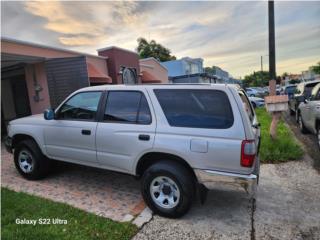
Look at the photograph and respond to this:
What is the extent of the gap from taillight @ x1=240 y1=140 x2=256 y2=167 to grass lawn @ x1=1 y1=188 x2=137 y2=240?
66.7 inches

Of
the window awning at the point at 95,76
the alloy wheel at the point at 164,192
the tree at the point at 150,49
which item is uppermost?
the tree at the point at 150,49

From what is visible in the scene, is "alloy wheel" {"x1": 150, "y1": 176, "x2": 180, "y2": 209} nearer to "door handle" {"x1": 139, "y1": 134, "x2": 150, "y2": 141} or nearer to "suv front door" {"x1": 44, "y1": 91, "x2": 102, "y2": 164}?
"door handle" {"x1": 139, "y1": 134, "x2": 150, "y2": 141}

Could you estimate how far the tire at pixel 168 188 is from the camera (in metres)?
3.77

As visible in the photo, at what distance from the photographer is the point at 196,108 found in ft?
12.4

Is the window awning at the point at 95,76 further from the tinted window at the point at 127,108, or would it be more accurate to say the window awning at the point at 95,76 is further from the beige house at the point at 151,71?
the tinted window at the point at 127,108

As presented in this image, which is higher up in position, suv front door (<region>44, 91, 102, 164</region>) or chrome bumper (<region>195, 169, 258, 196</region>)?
suv front door (<region>44, 91, 102, 164</region>)

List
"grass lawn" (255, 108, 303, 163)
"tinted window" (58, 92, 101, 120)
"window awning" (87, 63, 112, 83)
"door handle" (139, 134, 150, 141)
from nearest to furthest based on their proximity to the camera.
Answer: "door handle" (139, 134, 150, 141) → "tinted window" (58, 92, 101, 120) → "grass lawn" (255, 108, 303, 163) → "window awning" (87, 63, 112, 83)

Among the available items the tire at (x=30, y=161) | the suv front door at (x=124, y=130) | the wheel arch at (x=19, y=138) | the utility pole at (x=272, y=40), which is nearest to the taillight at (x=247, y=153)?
the suv front door at (x=124, y=130)

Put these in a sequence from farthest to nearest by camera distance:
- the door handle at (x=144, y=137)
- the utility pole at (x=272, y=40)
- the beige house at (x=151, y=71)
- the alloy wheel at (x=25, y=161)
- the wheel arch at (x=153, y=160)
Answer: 1. the beige house at (x=151, y=71)
2. the utility pole at (x=272, y=40)
3. the alloy wheel at (x=25, y=161)
4. the door handle at (x=144, y=137)
5. the wheel arch at (x=153, y=160)

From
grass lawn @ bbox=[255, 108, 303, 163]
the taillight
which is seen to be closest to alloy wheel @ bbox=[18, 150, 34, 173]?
the taillight

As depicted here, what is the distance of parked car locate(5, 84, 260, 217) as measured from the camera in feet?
11.5

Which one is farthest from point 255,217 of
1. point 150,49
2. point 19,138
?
point 150,49

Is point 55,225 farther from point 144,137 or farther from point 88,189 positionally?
point 144,137

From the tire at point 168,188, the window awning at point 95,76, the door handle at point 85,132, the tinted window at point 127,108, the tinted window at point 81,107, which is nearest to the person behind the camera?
the tire at point 168,188
